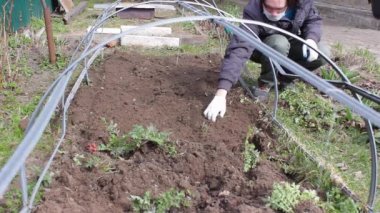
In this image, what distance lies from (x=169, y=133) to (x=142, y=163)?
15.4 inches

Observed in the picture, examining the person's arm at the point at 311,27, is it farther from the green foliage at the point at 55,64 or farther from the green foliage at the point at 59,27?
the green foliage at the point at 59,27

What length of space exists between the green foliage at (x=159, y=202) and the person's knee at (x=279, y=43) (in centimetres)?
179

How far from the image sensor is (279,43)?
13.0ft

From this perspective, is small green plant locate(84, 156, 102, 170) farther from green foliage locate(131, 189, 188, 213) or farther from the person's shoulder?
the person's shoulder

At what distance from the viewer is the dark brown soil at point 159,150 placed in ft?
8.62

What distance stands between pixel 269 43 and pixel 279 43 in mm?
91

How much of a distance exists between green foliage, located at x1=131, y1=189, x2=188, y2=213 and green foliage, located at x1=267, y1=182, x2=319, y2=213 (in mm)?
453

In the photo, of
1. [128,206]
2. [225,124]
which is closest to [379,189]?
[225,124]

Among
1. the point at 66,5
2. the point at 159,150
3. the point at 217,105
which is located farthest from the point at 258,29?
the point at 66,5

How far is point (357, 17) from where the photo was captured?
788 centimetres

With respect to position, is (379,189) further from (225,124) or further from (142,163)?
(142,163)

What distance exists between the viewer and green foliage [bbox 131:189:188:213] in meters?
2.54

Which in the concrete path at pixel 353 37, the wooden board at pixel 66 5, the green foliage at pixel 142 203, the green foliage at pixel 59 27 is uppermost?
the wooden board at pixel 66 5

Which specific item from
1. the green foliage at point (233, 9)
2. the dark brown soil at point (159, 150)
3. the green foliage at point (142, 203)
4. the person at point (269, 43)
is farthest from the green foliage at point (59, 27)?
the green foliage at point (142, 203)
